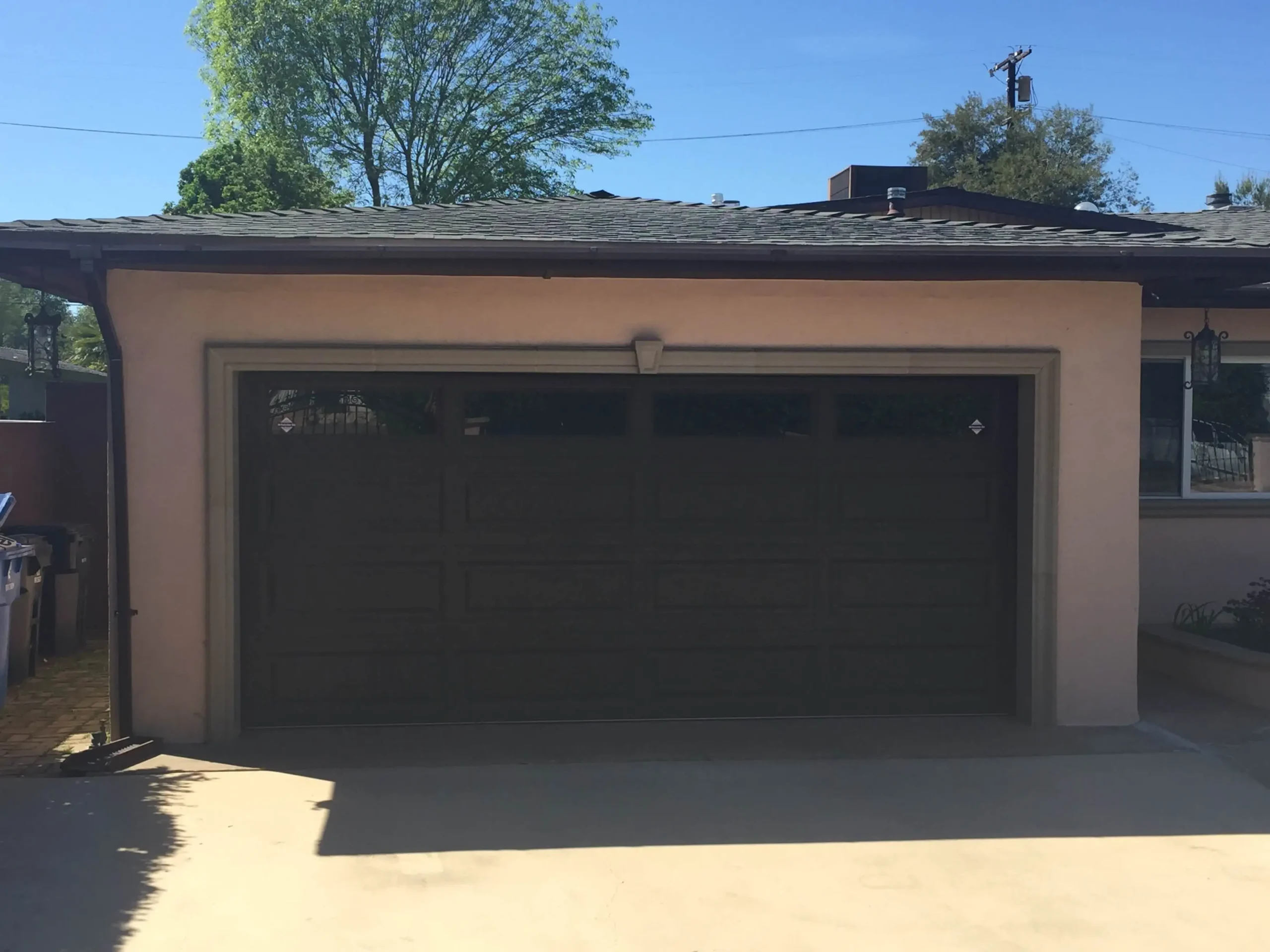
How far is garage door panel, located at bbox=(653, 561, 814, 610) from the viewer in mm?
7270

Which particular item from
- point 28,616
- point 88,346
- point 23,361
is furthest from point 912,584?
point 88,346

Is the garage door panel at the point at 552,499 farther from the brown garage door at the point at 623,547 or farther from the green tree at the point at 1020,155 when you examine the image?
the green tree at the point at 1020,155

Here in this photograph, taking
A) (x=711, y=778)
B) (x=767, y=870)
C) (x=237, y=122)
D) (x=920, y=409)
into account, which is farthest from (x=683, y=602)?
(x=237, y=122)

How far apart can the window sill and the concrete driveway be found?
134 inches

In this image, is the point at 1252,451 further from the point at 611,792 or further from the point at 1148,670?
the point at 611,792

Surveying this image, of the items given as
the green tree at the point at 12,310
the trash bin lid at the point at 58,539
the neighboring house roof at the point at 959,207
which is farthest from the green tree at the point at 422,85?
the green tree at the point at 12,310

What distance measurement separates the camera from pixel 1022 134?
3891 centimetres

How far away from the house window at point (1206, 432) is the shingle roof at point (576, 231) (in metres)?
2.66

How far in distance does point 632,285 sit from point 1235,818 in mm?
4131

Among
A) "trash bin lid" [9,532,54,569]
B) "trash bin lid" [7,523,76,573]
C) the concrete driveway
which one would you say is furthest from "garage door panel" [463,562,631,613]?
"trash bin lid" [7,523,76,573]

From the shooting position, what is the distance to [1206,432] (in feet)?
32.8

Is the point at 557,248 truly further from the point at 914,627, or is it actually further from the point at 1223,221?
the point at 1223,221

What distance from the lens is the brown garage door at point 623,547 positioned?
702 centimetres

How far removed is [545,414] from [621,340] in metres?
0.65
